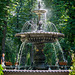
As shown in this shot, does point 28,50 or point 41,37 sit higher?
point 41,37

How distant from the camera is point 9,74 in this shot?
966 centimetres

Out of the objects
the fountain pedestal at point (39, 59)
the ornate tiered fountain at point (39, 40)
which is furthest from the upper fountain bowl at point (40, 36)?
the fountain pedestal at point (39, 59)

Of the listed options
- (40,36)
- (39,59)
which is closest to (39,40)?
(40,36)

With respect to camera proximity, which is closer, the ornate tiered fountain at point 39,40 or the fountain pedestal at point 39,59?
the ornate tiered fountain at point 39,40

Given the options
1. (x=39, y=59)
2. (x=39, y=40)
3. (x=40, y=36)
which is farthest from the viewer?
(x=39, y=40)

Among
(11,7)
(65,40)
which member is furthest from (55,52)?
(11,7)

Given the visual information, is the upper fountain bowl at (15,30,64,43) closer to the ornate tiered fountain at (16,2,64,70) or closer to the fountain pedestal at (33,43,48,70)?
the ornate tiered fountain at (16,2,64,70)

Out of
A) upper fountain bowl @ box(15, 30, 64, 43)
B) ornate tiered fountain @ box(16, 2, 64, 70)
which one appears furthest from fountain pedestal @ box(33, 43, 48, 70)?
upper fountain bowl @ box(15, 30, 64, 43)

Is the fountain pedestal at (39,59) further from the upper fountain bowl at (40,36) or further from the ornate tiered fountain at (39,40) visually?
the upper fountain bowl at (40,36)

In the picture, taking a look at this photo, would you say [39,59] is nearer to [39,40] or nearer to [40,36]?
[39,40]

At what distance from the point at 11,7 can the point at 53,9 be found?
23.5ft

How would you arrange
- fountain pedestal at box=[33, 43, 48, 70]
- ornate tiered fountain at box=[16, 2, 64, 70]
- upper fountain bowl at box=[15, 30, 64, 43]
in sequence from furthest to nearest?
fountain pedestal at box=[33, 43, 48, 70], ornate tiered fountain at box=[16, 2, 64, 70], upper fountain bowl at box=[15, 30, 64, 43]

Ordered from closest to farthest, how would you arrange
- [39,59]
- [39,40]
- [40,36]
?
1. [40,36]
2. [39,59]
3. [39,40]

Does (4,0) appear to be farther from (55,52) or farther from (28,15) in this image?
(55,52)
